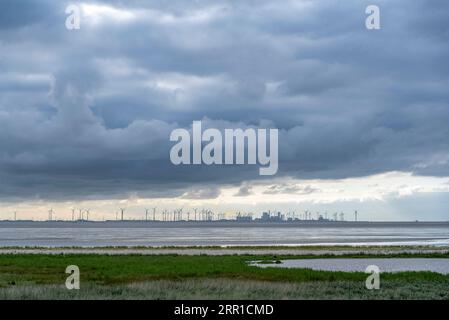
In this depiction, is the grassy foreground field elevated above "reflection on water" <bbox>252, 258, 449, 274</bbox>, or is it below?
above

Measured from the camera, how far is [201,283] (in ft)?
155

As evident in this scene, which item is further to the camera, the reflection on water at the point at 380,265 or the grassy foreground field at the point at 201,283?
the reflection on water at the point at 380,265

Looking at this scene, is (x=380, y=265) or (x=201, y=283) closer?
(x=201, y=283)

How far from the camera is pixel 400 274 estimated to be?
178 ft

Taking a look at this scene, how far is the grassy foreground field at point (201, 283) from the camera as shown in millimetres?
40781

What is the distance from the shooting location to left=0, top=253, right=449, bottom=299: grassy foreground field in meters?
40.8

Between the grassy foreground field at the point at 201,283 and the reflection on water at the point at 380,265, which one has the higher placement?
the grassy foreground field at the point at 201,283

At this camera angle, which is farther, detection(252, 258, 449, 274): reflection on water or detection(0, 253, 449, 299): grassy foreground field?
detection(252, 258, 449, 274): reflection on water

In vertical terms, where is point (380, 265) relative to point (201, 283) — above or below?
below
